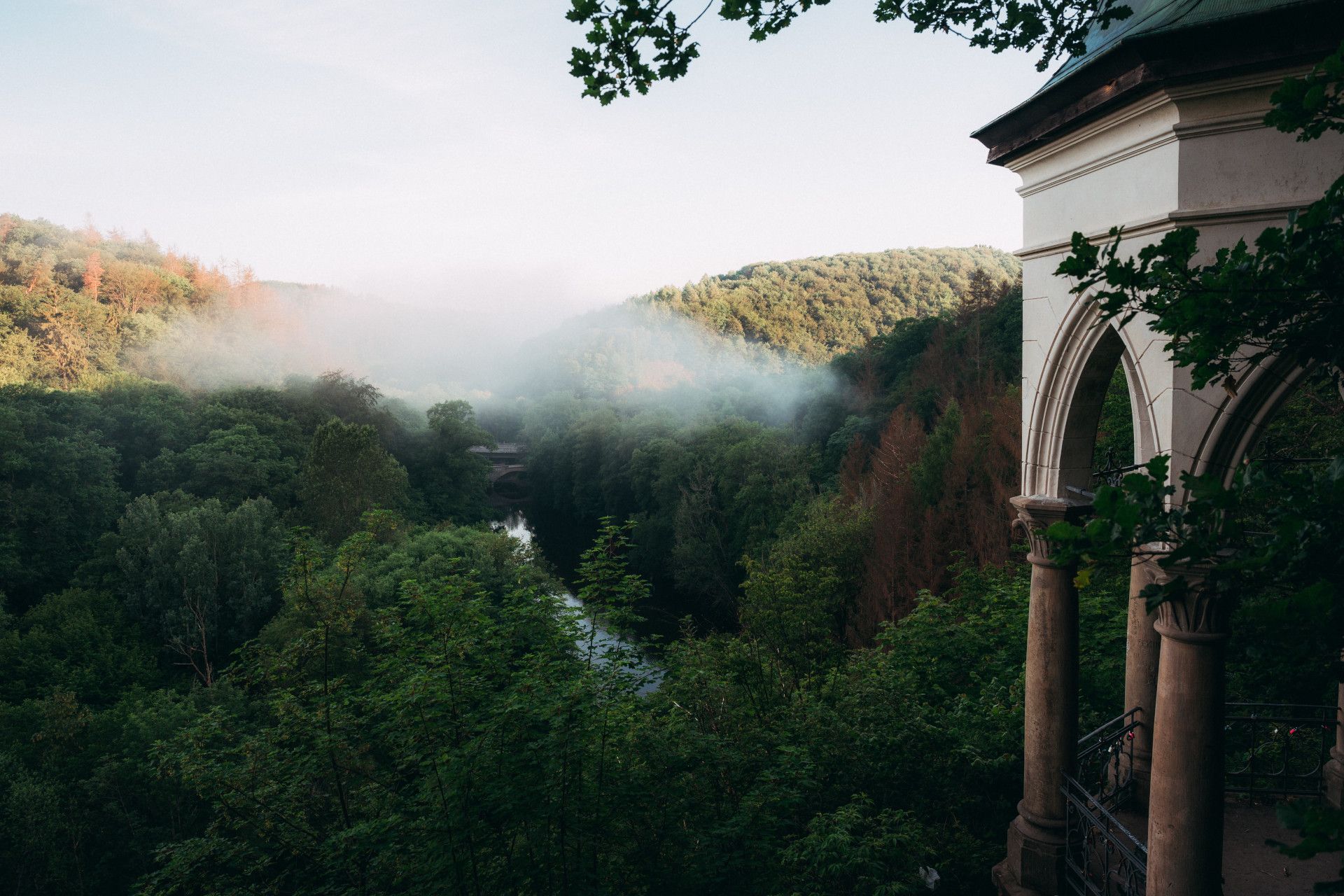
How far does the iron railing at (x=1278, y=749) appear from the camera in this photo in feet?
22.2

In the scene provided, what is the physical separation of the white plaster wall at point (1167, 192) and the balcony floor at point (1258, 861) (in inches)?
123

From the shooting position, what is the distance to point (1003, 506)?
72.9 feet

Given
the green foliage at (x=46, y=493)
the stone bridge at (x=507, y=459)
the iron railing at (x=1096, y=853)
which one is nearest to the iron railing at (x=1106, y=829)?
the iron railing at (x=1096, y=853)

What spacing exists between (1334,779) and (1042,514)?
3.96 metres

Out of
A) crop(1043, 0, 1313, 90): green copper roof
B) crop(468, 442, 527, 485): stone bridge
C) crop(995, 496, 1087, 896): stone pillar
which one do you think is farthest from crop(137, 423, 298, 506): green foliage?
crop(1043, 0, 1313, 90): green copper roof

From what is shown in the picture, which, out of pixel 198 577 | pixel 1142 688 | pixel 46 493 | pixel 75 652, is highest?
pixel 1142 688

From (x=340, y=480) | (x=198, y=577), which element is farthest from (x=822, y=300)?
(x=198, y=577)

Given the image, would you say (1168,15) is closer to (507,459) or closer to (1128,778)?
(1128,778)

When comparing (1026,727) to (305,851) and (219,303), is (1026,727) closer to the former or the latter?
(305,851)

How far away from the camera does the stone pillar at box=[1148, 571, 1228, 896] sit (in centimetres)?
391

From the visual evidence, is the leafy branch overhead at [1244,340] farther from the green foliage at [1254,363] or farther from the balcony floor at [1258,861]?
the balcony floor at [1258,861]

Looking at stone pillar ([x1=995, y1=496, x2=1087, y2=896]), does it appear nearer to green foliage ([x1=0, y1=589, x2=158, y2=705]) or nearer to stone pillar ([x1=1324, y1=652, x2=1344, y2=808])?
stone pillar ([x1=1324, y1=652, x2=1344, y2=808])

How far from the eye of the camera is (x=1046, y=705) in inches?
219

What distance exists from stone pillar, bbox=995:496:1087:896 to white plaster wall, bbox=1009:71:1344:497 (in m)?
0.83
